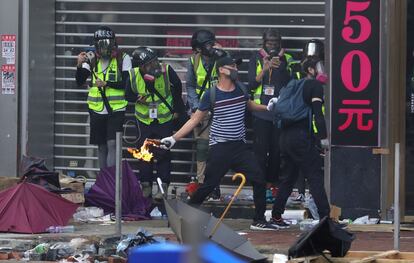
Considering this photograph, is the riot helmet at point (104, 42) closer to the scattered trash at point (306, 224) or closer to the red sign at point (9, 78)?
the red sign at point (9, 78)

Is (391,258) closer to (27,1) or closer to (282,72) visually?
(282,72)

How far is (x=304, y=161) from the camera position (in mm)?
10461

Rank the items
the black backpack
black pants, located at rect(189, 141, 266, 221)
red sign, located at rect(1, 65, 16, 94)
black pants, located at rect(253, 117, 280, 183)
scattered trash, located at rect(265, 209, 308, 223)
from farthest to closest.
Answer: red sign, located at rect(1, 65, 16, 94), black pants, located at rect(253, 117, 280, 183), scattered trash, located at rect(265, 209, 308, 223), the black backpack, black pants, located at rect(189, 141, 266, 221)

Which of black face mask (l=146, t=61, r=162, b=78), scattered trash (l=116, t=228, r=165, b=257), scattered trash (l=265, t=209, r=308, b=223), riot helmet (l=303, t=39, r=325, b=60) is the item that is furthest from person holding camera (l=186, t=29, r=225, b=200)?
scattered trash (l=116, t=228, r=165, b=257)

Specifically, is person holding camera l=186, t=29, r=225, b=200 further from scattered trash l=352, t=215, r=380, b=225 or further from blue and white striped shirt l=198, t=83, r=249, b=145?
scattered trash l=352, t=215, r=380, b=225

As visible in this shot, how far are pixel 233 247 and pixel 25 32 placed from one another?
5.81m

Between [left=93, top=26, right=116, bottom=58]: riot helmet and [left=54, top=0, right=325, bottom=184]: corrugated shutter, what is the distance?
80cm

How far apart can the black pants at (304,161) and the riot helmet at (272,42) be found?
177 cm

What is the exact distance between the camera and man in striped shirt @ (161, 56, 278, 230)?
10.3 m

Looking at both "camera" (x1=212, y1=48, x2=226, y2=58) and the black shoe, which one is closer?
"camera" (x1=212, y1=48, x2=226, y2=58)

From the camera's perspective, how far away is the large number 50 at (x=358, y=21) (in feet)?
36.3

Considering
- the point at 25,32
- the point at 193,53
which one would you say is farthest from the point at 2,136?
the point at 193,53

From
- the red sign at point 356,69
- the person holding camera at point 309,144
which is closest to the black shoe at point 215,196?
the person holding camera at point 309,144

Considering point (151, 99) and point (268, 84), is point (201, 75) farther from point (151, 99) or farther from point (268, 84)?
point (268, 84)
